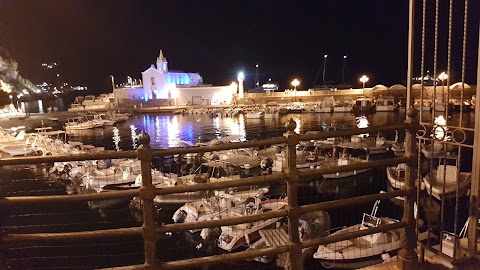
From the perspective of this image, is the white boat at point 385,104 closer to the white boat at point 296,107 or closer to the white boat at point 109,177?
the white boat at point 296,107

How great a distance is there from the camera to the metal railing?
3375 millimetres

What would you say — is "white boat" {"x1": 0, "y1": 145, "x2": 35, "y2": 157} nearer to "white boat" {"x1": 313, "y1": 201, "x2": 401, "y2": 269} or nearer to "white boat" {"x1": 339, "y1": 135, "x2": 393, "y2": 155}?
"white boat" {"x1": 339, "y1": 135, "x2": 393, "y2": 155}

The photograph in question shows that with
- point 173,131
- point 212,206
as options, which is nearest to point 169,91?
point 173,131

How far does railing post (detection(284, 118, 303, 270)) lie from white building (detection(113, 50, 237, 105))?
75.1 m

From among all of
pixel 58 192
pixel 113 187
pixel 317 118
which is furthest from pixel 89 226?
pixel 317 118

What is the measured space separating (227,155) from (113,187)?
26.4 ft

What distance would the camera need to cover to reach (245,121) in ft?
179

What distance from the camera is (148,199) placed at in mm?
3381

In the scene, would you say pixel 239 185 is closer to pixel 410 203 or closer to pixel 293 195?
pixel 293 195

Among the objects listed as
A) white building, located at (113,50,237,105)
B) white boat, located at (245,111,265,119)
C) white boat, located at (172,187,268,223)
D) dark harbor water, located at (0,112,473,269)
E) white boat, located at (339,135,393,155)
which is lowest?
dark harbor water, located at (0,112,473,269)

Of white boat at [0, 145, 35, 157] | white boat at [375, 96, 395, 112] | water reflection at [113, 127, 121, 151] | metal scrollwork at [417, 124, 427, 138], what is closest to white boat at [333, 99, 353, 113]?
white boat at [375, 96, 395, 112]

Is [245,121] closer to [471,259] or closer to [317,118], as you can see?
[317,118]

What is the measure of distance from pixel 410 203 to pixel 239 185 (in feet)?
6.70

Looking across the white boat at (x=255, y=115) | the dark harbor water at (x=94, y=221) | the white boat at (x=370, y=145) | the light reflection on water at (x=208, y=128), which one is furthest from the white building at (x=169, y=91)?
the white boat at (x=370, y=145)
